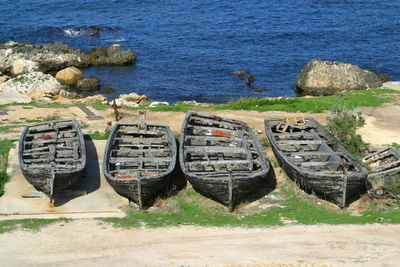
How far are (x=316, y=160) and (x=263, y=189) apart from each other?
9.43ft

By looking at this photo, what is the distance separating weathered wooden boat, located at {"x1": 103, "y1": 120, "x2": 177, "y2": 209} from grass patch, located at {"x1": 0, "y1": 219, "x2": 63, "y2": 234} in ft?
9.55

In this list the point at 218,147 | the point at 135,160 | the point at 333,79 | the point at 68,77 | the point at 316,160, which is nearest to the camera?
the point at 135,160

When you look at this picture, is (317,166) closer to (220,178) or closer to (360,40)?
(220,178)

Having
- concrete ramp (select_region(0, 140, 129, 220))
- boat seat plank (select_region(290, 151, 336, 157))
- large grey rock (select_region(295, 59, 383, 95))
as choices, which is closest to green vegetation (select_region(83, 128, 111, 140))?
concrete ramp (select_region(0, 140, 129, 220))

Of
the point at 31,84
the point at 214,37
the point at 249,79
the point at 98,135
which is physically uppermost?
the point at 98,135

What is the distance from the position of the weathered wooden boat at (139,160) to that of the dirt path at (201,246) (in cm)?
180

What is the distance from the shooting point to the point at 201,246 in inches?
726

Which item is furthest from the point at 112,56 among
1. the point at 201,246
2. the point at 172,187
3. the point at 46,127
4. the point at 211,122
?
the point at 201,246

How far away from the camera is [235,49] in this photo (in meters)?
58.5

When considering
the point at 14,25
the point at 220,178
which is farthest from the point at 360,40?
the point at 220,178

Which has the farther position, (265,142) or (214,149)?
(265,142)

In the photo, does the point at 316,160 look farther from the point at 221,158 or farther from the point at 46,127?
the point at 46,127

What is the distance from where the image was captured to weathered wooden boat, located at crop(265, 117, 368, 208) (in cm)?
2097

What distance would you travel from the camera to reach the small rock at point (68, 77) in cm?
4741
